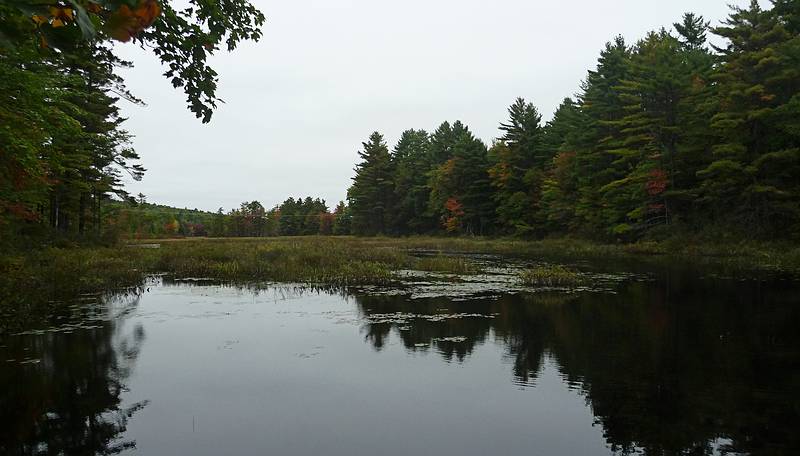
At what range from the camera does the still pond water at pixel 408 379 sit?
17.2 feet

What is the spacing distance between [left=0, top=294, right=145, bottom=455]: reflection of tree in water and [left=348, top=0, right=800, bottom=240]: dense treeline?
26.0 metres

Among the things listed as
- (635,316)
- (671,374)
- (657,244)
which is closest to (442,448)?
(671,374)

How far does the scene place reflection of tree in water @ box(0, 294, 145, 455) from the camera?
5.14m

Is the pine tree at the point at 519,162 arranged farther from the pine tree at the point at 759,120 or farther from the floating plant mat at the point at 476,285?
the floating plant mat at the point at 476,285

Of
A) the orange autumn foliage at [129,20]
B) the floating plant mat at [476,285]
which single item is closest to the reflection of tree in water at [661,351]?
the floating plant mat at [476,285]

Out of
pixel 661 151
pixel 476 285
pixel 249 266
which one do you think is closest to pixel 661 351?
pixel 476 285

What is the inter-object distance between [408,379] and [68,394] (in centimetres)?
434

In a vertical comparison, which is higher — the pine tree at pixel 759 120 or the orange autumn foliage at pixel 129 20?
the pine tree at pixel 759 120

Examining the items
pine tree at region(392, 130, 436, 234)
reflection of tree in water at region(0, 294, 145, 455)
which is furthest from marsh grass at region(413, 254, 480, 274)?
pine tree at region(392, 130, 436, 234)

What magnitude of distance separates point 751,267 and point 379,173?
5430cm

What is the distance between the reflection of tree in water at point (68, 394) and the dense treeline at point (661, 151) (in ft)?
85.2

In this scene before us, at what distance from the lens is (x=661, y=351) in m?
8.23

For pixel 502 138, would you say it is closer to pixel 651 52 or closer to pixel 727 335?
pixel 651 52

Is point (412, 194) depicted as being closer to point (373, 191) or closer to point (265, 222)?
point (373, 191)
